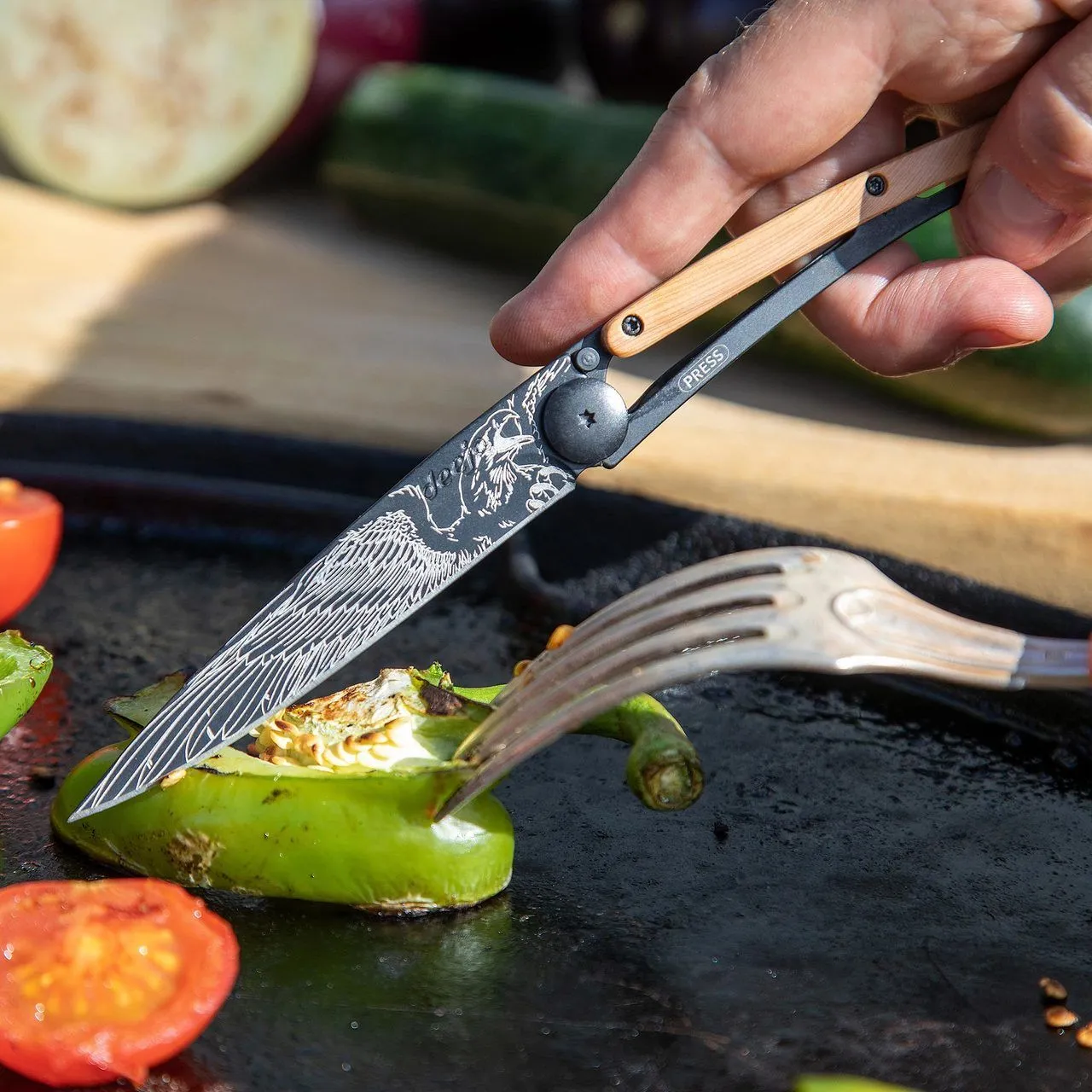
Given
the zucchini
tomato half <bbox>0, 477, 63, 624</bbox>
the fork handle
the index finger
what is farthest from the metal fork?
the zucchini

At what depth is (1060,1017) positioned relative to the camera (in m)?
1.00

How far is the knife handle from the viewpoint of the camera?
1.17 metres

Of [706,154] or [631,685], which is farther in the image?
[706,154]

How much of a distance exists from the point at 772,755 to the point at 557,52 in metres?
3.67

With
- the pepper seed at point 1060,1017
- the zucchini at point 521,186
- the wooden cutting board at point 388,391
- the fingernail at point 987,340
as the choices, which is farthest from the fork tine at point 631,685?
the zucchini at point 521,186

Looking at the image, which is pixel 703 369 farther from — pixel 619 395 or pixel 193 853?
pixel 193 853

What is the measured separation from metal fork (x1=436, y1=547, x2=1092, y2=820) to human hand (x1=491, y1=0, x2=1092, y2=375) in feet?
1.25

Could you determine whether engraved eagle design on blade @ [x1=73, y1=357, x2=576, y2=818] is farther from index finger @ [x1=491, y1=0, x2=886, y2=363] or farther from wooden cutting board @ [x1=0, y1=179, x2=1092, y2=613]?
wooden cutting board @ [x1=0, y1=179, x2=1092, y2=613]

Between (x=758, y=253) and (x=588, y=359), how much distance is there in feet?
0.54

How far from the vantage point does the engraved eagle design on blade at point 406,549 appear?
117 centimetres

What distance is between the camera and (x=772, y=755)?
1.36 m

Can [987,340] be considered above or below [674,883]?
above

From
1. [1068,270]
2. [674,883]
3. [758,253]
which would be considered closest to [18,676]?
[674,883]

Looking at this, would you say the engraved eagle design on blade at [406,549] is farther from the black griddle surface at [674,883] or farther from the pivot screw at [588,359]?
the black griddle surface at [674,883]
